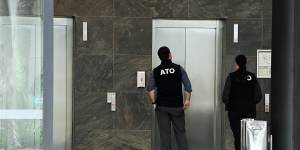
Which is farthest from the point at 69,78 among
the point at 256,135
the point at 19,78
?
the point at 256,135

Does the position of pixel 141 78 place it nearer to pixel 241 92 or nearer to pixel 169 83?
pixel 169 83

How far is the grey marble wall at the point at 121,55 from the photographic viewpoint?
10.3 m

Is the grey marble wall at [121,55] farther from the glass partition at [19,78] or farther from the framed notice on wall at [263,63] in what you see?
the glass partition at [19,78]

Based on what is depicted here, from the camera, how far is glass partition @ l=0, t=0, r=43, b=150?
5.41 metres

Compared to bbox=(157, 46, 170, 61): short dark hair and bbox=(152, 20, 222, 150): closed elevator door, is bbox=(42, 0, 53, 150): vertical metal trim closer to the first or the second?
bbox=(157, 46, 170, 61): short dark hair

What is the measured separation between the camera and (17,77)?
545 cm

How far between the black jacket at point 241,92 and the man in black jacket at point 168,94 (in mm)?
682

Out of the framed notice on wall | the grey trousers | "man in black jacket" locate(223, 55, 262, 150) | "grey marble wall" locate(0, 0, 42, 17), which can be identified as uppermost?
"grey marble wall" locate(0, 0, 42, 17)

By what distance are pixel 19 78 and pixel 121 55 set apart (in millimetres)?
4953

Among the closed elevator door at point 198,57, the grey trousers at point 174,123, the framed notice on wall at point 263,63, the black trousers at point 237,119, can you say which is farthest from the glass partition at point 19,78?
the framed notice on wall at point 263,63

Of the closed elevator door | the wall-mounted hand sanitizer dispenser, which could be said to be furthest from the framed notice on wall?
the wall-mounted hand sanitizer dispenser

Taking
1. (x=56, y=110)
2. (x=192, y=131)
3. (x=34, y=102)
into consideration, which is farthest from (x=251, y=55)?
(x=34, y=102)

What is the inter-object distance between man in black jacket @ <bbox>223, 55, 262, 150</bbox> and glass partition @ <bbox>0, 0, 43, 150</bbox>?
419 cm

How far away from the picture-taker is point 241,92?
29.4 feet
